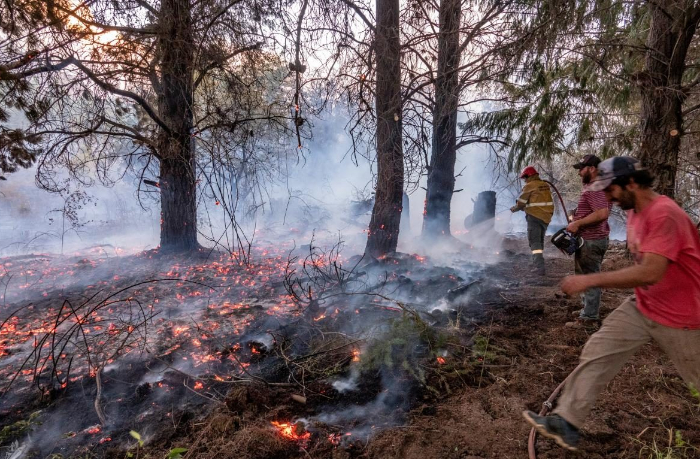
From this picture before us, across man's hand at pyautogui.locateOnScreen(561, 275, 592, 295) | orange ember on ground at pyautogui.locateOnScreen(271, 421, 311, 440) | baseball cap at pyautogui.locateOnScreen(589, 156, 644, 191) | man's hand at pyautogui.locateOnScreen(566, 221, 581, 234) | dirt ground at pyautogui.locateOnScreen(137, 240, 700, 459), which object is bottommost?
orange ember on ground at pyautogui.locateOnScreen(271, 421, 311, 440)

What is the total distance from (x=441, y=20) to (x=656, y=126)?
4873 mm

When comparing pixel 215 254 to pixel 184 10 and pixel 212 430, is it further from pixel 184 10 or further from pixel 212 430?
pixel 212 430

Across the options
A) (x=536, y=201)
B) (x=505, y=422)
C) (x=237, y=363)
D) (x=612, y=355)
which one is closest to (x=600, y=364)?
(x=612, y=355)

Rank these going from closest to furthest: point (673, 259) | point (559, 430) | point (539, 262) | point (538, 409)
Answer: point (673, 259), point (559, 430), point (538, 409), point (539, 262)

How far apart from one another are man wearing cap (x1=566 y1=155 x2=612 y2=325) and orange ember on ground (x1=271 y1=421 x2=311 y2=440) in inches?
168

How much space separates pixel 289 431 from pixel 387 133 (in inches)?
236

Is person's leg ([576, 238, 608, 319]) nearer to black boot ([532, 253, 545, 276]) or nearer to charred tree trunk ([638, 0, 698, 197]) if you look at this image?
black boot ([532, 253, 545, 276])

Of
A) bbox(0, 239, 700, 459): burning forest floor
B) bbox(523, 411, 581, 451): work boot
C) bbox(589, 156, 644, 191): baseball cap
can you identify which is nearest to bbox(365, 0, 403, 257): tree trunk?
bbox(0, 239, 700, 459): burning forest floor

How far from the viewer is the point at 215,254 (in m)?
10.5

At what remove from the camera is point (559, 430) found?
2.53 meters

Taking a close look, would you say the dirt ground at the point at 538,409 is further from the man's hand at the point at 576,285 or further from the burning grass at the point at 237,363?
the man's hand at the point at 576,285

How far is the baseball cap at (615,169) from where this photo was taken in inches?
101

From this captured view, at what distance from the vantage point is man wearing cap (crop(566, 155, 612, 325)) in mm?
4852

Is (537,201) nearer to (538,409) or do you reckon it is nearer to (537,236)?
(537,236)
